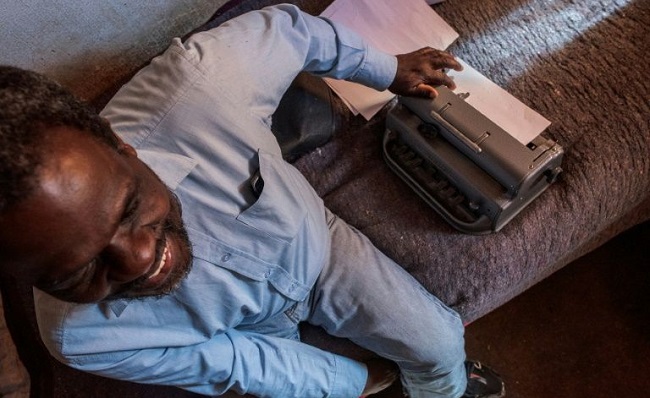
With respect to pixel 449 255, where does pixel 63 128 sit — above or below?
above

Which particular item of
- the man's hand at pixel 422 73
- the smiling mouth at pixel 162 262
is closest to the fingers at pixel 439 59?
the man's hand at pixel 422 73

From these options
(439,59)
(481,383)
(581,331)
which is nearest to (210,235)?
(439,59)

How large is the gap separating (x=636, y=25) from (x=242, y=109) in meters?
0.74

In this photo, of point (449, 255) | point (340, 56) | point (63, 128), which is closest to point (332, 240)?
point (449, 255)

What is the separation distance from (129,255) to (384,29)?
71cm

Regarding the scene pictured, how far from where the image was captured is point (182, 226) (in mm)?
710

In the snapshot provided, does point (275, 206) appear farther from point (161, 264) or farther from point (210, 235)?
point (161, 264)

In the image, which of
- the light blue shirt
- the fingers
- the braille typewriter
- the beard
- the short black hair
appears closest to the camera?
the short black hair

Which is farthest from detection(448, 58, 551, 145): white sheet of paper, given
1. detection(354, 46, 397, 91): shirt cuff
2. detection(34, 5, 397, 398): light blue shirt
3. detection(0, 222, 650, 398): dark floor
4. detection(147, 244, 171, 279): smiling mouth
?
detection(147, 244, 171, 279): smiling mouth

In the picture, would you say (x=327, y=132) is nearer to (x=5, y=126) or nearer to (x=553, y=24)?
(x=553, y=24)

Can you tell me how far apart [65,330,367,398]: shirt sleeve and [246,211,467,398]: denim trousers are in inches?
2.1

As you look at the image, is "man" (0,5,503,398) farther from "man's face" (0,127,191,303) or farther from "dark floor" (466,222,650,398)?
"dark floor" (466,222,650,398)

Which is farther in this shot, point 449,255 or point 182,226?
point 449,255

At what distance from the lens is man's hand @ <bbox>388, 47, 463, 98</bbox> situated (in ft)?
3.12
